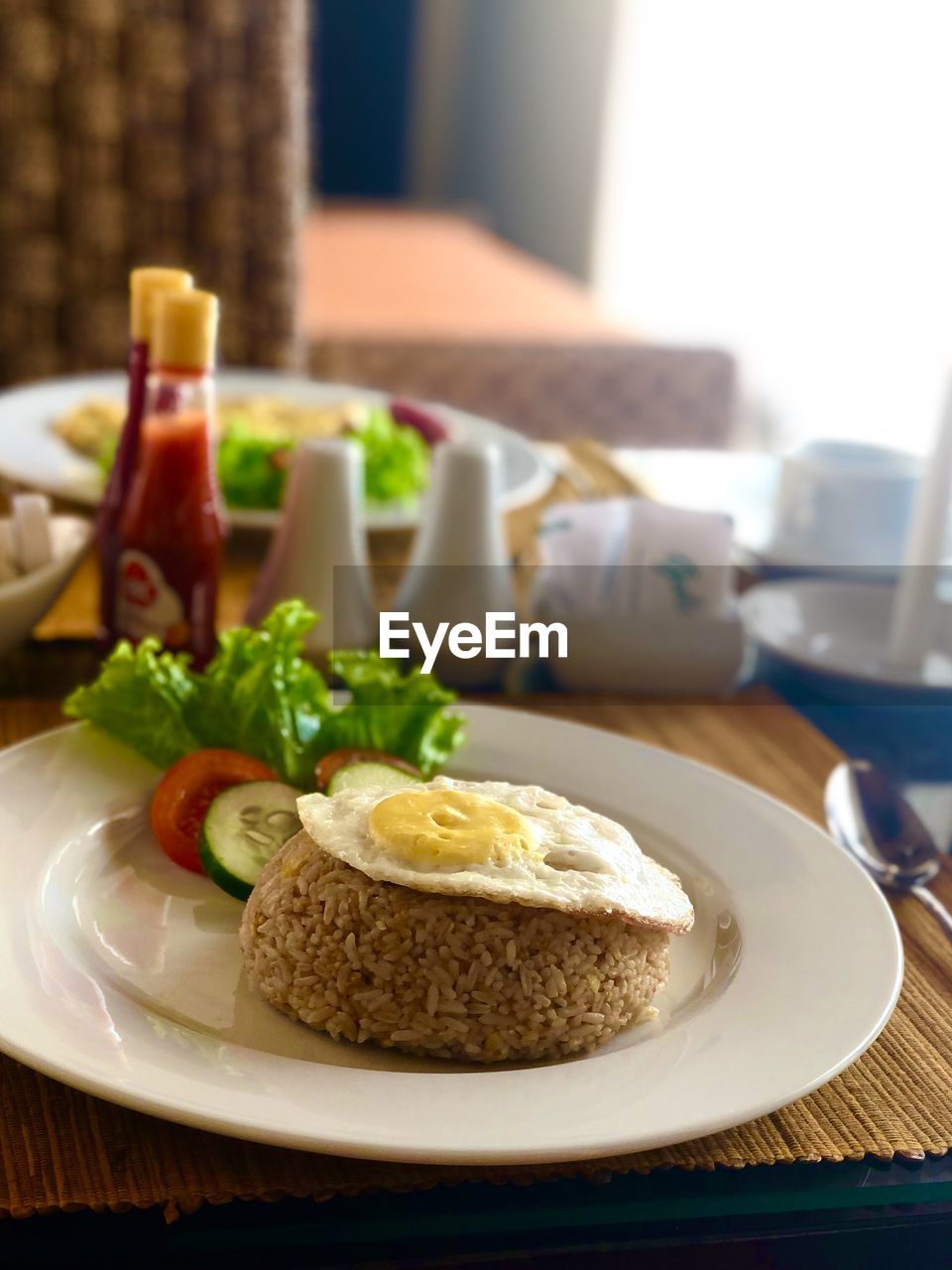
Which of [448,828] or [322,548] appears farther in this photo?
[322,548]

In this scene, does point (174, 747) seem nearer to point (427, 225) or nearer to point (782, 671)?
point (782, 671)

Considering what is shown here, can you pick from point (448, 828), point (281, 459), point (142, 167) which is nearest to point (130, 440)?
point (281, 459)

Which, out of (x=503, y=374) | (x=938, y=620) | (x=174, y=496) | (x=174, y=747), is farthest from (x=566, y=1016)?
(x=503, y=374)

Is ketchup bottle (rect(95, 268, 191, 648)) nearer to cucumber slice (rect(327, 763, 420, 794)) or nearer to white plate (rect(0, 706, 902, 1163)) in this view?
white plate (rect(0, 706, 902, 1163))

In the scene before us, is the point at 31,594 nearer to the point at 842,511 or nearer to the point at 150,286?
the point at 150,286

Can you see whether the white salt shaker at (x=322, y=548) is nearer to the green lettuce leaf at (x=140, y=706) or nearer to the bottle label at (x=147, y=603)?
the bottle label at (x=147, y=603)

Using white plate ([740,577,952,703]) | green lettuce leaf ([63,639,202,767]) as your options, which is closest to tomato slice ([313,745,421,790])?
green lettuce leaf ([63,639,202,767])

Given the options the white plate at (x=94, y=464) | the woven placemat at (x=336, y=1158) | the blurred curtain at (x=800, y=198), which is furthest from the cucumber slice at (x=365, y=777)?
the blurred curtain at (x=800, y=198)
